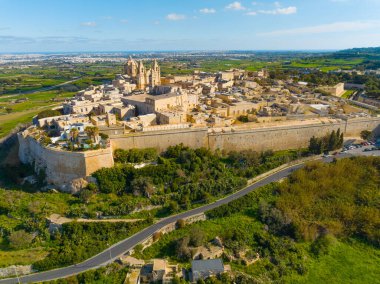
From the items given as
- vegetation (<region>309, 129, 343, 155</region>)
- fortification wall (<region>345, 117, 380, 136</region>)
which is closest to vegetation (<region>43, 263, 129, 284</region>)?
vegetation (<region>309, 129, 343, 155</region>)

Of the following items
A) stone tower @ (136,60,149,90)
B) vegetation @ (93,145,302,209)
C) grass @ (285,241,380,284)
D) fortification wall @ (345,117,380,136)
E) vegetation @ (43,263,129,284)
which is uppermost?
stone tower @ (136,60,149,90)

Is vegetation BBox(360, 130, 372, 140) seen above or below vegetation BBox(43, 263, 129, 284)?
above

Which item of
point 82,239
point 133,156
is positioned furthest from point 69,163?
point 82,239

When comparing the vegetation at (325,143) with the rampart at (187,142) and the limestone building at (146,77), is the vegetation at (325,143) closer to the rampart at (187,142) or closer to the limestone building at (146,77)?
the rampart at (187,142)

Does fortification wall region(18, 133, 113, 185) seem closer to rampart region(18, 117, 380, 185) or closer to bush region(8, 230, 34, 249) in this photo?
rampart region(18, 117, 380, 185)

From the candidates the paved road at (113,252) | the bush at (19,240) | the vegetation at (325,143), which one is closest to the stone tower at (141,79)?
the vegetation at (325,143)

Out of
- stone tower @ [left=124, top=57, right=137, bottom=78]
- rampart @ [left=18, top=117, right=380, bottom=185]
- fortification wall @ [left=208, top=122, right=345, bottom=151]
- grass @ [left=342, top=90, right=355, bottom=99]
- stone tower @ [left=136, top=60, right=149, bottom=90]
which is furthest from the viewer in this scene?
grass @ [left=342, top=90, right=355, bottom=99]

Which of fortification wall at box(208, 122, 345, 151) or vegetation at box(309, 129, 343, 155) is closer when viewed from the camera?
vegetation at box(309, 129, 343, 155)
